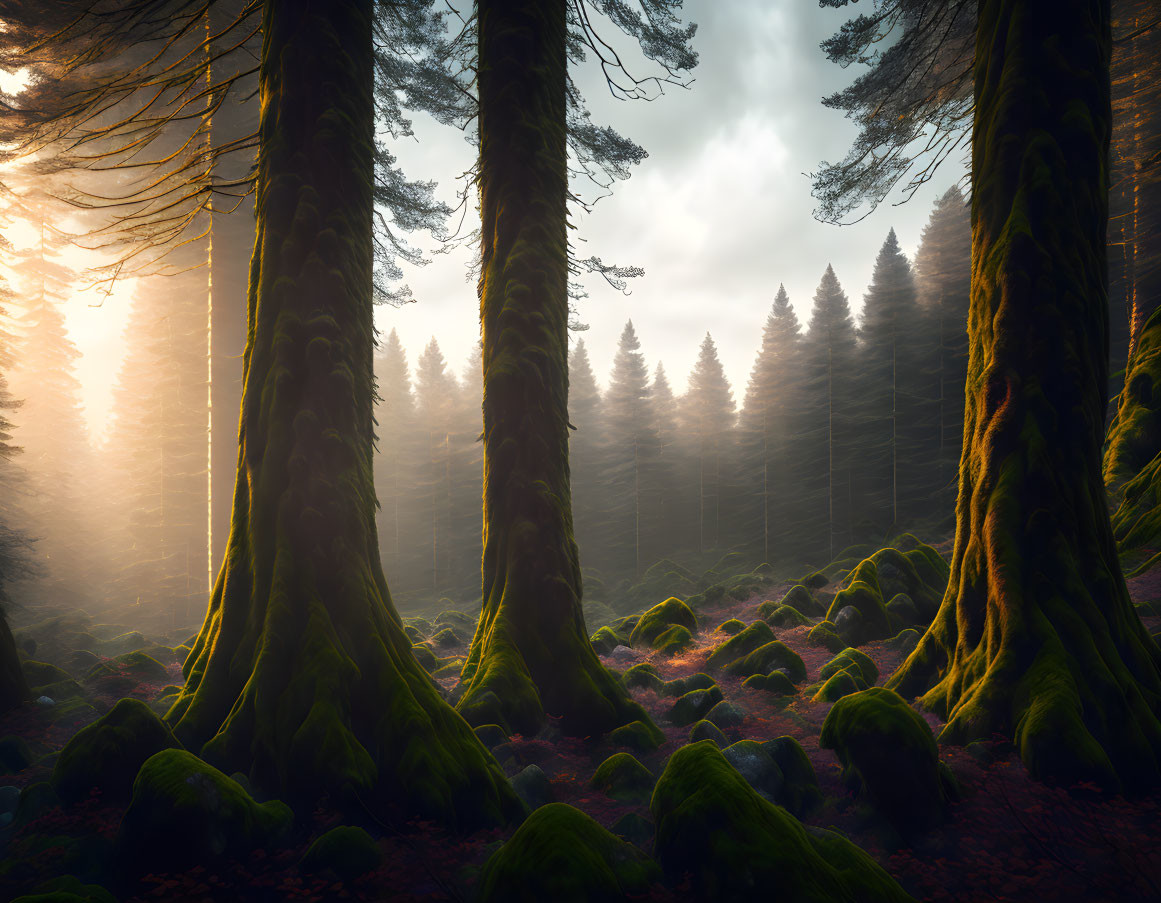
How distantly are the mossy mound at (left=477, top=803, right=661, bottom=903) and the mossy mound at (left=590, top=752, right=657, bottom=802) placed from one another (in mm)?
1690

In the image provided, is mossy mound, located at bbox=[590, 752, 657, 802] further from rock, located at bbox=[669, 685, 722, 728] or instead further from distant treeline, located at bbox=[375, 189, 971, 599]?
distant treeline, located at bbox=[375, 189, 971, 599]

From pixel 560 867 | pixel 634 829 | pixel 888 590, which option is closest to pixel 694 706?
pixel 634 829

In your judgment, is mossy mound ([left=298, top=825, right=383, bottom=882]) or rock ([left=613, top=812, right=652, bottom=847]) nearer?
mossy mound ([left=298, top=825, right=383, bottom=882])

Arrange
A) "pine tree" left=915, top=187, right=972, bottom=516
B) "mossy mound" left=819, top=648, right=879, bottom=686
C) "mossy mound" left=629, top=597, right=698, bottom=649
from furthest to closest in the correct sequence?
"pine tree" left=915, top=187, right=972, bottom=516 < "mossy mound" left=629, top=597, right=698, bottom=649 < "mossy mound" left=819, top=648, right=879, bottom=686

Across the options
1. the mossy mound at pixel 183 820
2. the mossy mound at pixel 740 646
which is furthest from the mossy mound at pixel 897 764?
the mossy mound at pixel 740 646

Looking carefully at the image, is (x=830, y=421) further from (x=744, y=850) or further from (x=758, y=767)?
(x=744, y=850)

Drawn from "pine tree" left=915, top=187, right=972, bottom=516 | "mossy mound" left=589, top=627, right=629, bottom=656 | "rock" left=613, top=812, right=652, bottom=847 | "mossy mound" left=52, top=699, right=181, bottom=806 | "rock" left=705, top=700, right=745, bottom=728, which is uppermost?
"pine tree" left=915, top=187, right=972, bottom=516

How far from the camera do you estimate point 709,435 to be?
121ft

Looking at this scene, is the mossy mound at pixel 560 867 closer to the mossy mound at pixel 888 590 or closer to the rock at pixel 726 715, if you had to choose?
the rock at pixel 726 715

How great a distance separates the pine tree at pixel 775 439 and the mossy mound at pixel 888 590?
20708 millimetres

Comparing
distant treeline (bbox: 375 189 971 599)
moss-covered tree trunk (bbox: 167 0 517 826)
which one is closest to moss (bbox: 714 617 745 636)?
moss-covered tree trunk (bbox: 167 0 517 826)

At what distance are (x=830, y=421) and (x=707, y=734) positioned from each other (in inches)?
1065

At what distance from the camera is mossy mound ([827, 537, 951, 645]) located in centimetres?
949

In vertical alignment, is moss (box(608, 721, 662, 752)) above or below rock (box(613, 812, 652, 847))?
above
